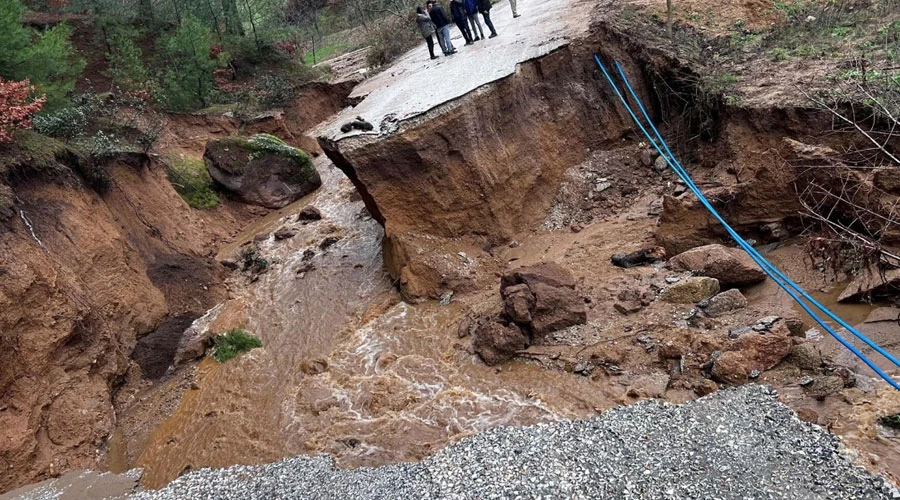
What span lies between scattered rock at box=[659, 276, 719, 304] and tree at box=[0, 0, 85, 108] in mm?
11480

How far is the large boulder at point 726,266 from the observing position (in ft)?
21.8

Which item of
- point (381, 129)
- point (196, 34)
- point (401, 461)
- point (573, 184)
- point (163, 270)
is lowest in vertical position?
point (401, 461)

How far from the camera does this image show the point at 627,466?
179 inches

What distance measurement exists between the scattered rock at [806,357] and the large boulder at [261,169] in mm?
11310

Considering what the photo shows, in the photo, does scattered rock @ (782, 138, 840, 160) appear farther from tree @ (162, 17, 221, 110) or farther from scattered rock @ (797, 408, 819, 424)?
tree @ (162, 17, 221, 110)

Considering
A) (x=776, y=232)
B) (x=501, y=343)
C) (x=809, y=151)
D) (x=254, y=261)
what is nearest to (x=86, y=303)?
(x=254, y=261)

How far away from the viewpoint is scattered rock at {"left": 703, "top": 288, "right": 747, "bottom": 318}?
629 cm

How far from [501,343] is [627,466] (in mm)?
2397

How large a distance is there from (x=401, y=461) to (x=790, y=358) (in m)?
3.99

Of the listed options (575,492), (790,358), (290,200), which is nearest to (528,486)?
(575,492)

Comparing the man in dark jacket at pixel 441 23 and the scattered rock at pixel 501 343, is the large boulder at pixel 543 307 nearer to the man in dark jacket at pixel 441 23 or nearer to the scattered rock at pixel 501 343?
the scattered rock at pixel 501 343

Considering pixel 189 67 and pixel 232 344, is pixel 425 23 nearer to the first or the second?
pixel 232 344

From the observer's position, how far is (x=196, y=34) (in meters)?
15.8

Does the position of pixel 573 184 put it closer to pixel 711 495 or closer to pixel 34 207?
pixel 711 495
